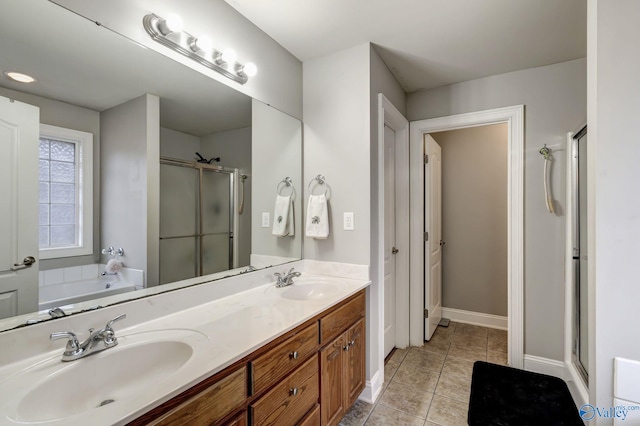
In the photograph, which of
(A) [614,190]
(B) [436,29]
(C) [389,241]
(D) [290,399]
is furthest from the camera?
(C) [389,241]

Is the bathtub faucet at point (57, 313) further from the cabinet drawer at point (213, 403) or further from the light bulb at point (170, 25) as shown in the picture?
the light bulb at point (170, 25)

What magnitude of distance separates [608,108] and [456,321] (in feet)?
9.47

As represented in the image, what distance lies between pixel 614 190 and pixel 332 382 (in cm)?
153

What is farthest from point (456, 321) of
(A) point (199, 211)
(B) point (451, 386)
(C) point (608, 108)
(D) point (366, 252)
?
(A) point (199, 211)

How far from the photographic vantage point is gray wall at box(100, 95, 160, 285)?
3.87 feet

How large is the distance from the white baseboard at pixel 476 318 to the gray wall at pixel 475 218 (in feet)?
0.16

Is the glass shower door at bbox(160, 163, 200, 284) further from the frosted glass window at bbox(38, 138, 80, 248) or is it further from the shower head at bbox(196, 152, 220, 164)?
the frosted glass window at bbox(38, 138, 80, 248)

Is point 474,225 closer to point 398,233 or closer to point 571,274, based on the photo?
point 398,233

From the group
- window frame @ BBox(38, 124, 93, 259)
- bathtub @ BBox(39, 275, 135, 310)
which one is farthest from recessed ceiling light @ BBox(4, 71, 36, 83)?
bathtub @ BBox(39, 275, 135, 310)

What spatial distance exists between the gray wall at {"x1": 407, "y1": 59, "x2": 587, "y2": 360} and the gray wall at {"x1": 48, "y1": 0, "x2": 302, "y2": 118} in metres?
1.82

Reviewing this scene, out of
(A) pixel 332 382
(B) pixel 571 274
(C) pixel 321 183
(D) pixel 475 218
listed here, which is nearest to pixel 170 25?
(C) pixel 321 183

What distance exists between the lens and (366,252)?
1.97 m

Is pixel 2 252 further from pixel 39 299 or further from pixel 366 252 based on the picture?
pixel 366 252

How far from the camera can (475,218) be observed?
3330 mm
